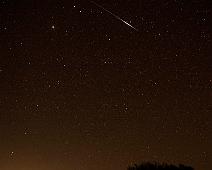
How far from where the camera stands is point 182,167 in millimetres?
42344

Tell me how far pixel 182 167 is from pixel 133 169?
1885 mm

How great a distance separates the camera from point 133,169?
4284cm

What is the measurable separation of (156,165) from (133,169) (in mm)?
925

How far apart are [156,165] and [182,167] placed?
981 mm

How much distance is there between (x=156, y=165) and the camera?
4253 cm
